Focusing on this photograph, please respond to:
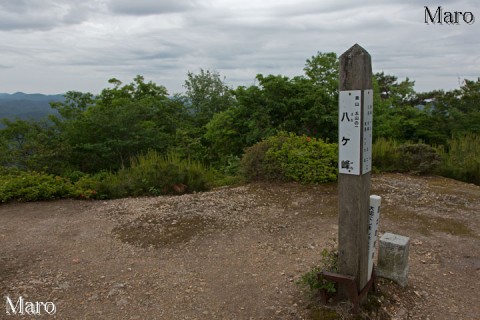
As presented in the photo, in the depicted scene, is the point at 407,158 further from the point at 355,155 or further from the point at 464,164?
the point at 355,155

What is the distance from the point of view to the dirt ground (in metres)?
3.14

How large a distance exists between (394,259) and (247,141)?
6.06 m

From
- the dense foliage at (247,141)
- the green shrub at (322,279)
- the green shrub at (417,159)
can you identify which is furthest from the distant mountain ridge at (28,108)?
the green shrub at (322,279)

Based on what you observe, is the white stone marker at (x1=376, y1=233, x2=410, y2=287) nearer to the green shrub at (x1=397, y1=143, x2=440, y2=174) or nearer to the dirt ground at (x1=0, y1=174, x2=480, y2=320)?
the dirt ground at (x1=0, y1=174, x2=480, y2=320)

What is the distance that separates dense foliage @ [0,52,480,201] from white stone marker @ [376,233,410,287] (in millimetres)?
3446

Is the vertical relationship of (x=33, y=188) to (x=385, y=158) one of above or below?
below

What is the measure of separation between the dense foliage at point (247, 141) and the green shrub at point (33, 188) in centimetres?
2

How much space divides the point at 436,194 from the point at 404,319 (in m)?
3.94

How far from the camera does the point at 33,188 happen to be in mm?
6363

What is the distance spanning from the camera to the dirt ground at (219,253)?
3139 mm

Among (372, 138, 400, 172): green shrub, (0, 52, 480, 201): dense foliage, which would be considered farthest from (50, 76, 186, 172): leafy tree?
(372, 138, 400, 172): green shrub

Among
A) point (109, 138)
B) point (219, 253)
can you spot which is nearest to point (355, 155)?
point (219, 253)

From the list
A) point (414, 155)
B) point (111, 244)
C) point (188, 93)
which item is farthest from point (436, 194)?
point (188, 93)

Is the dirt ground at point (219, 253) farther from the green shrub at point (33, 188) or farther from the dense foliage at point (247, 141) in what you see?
the dense foliage at point (247, 141)
